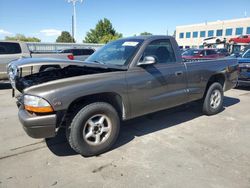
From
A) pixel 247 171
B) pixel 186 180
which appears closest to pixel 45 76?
pixel 186 180

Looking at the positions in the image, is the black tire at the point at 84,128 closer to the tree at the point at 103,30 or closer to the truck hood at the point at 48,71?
the truck hood at the point at 48,71

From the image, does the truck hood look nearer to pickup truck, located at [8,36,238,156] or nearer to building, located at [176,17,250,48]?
pickup truck, located at [8,36,238,156]

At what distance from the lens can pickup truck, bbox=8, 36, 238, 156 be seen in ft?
10.1

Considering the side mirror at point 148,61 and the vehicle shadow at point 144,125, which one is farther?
the vehicle shadow at point 144,125

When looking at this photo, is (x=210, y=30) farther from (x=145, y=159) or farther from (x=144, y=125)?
(x=145, y=159)

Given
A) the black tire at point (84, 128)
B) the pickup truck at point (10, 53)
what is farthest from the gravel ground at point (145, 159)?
the pickup truck at point (10, 53)

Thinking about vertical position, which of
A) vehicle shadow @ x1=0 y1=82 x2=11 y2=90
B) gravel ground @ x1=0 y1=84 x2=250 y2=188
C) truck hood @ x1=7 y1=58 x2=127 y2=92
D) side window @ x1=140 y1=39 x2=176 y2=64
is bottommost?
gravel ground @ x1=0 y1=84 x2=250 y2=188

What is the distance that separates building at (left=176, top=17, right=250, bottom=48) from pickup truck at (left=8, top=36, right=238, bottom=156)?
4804 centimetres

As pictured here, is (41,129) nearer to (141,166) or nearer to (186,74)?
(141,166)

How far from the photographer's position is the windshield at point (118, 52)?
4.06 m

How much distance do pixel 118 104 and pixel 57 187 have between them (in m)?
1.53

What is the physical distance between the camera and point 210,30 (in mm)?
59406

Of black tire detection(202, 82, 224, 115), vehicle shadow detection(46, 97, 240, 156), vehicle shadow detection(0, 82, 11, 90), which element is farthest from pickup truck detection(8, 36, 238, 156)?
vehicle shadow detection(0, 82, 11, 90)

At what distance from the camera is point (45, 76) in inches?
163
